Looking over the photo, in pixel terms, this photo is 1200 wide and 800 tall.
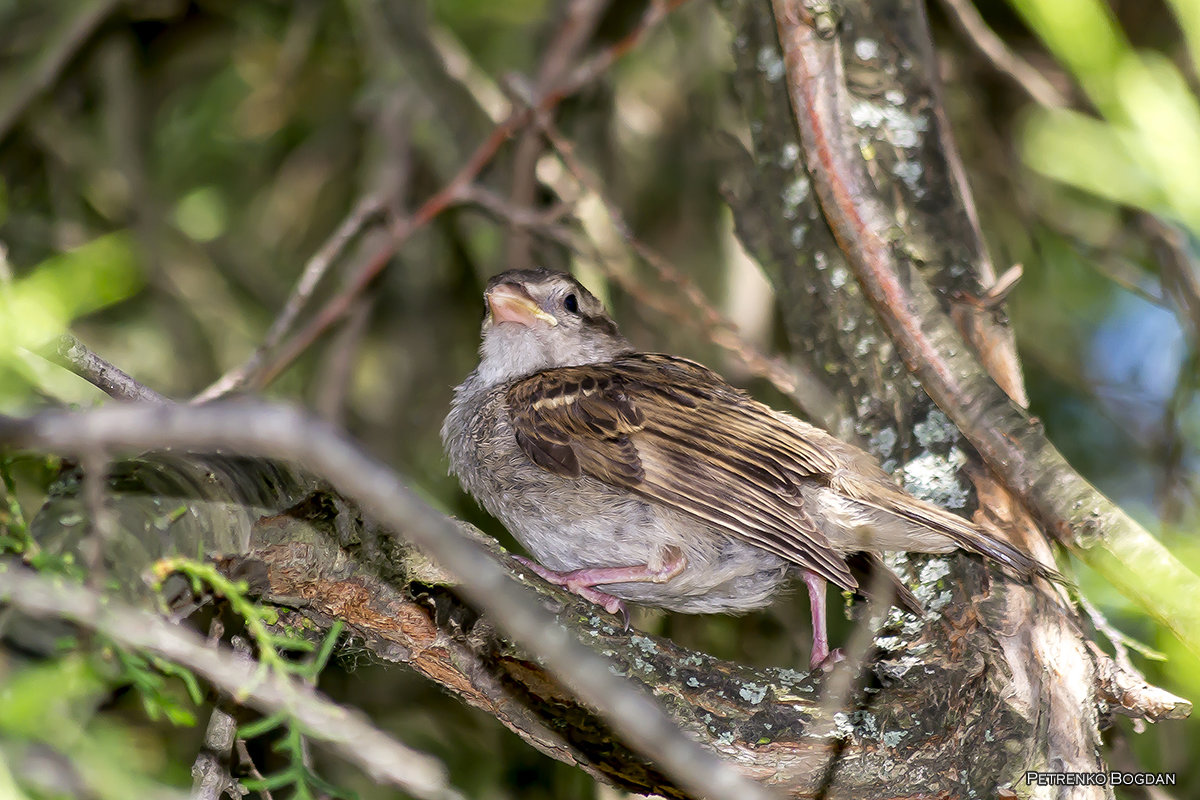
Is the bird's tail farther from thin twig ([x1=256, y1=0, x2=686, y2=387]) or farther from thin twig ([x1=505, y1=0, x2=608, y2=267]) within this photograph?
thin twig ([x1=505, y1=0, x2=608, y2=267])

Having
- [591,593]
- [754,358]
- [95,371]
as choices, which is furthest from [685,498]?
[95,371]

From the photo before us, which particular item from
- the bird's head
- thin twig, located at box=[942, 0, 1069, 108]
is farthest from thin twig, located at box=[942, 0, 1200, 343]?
the bird's head

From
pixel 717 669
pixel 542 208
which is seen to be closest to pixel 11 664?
pixel 717 669

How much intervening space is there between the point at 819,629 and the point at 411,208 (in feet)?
9.46

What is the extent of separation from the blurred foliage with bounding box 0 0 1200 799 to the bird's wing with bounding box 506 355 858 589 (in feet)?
2.61

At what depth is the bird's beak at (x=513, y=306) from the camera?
11.8ft

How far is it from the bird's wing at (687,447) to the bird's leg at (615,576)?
0.17 metres

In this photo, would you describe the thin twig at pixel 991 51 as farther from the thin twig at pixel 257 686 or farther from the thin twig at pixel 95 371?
the thin twig at pixel 257 686

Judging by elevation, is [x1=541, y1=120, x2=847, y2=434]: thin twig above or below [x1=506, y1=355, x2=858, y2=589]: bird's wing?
above

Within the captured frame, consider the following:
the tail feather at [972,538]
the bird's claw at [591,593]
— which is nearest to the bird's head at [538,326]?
the bird's claw at [591,593]

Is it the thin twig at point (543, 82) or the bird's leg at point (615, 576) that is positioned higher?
the thin twig at point (543, 82)

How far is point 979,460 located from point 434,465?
226cm

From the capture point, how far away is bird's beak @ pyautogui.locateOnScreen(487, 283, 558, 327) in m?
3.61

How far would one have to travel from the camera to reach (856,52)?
335 centimetres
